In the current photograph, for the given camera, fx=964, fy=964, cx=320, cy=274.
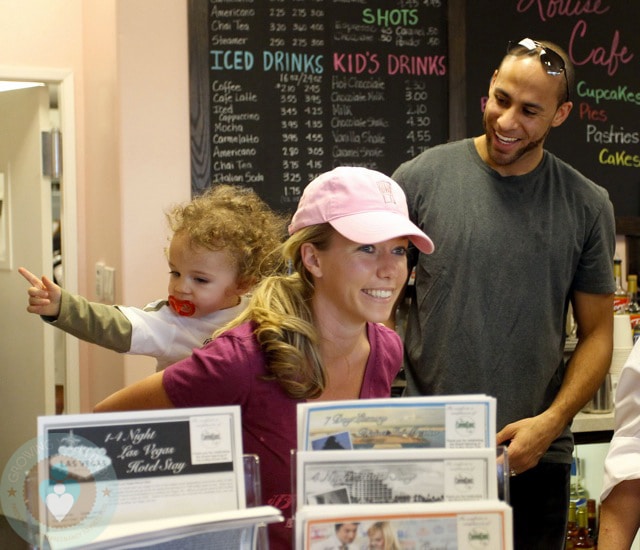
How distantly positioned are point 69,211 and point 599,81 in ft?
7.22

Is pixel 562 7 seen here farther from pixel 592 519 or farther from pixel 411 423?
pixel 411 423

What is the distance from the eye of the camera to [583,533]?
3.29 metres

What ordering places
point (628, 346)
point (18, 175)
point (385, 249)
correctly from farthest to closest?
point (18, 175), point (628, 346), point (385, 249)

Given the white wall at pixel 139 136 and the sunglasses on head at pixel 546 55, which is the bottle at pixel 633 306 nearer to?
the sunglasses on head at pixel 546 55

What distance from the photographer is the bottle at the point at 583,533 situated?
3281 millimetres

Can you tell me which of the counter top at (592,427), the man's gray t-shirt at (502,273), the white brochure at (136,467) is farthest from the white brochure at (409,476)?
the counter top at (592,427)

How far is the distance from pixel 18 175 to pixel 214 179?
114 cm

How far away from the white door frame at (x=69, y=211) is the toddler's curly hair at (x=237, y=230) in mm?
1546

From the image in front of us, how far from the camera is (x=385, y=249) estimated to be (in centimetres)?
163

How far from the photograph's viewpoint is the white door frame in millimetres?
3838

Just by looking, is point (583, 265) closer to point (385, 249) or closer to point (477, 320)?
point (477, 320)

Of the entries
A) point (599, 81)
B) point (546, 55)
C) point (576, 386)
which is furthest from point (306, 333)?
point (599, 81)

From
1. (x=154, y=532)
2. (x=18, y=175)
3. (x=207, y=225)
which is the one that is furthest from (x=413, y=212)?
(x=18, y=175)

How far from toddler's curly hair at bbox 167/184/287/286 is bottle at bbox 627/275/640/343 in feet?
5.14
